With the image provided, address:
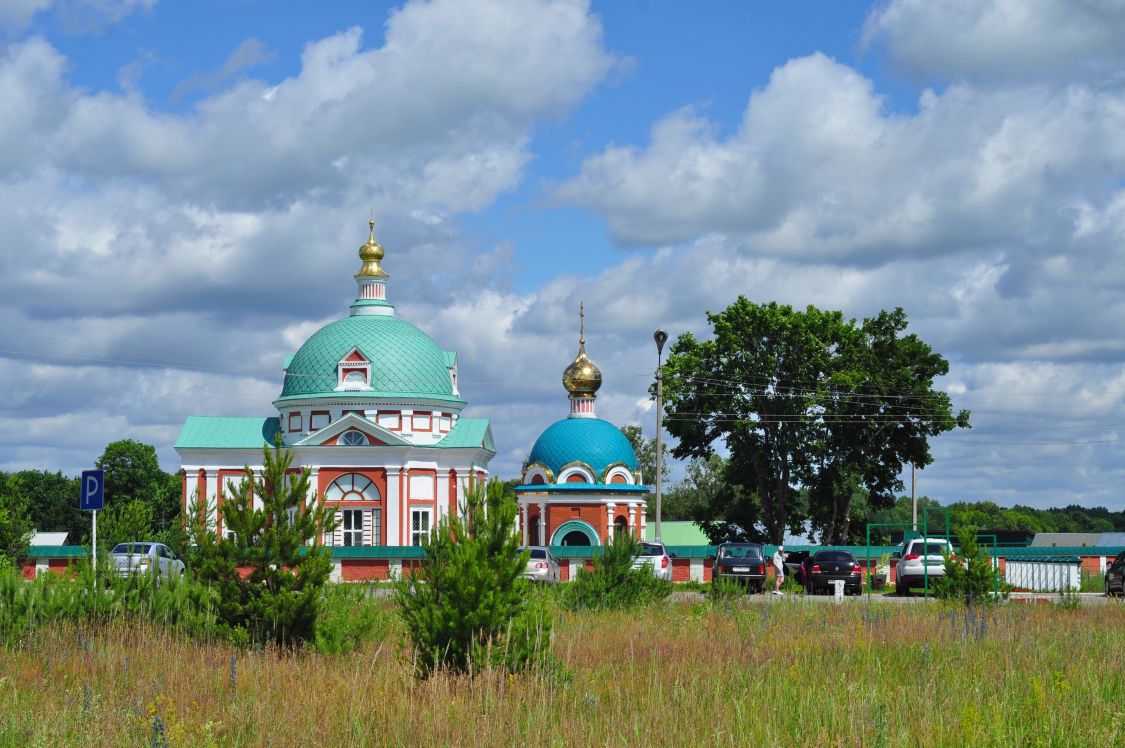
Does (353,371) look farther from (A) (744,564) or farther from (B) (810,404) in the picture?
(A) (744,564)

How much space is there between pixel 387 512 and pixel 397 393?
5412 millimetres

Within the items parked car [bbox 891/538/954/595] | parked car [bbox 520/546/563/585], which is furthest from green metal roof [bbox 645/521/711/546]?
parked car [bbox 891/538/954/595]

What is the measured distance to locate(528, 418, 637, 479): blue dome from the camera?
56.2 m

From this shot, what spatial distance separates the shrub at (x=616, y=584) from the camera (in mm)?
21297

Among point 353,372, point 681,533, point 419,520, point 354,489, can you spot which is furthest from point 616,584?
point 681,533

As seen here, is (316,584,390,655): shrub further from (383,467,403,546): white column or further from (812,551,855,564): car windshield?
(383,467,403,546): white column

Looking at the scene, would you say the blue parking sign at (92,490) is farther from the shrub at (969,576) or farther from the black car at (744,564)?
the black car at (744,564)

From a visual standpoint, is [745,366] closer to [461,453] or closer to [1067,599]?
[461,453]

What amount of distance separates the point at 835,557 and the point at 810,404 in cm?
1966

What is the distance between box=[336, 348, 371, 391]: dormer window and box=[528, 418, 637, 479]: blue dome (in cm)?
843

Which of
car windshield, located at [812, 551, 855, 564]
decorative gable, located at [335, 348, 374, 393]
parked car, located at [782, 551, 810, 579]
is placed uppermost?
decorative gable, located at [335, 348, 374, 393]

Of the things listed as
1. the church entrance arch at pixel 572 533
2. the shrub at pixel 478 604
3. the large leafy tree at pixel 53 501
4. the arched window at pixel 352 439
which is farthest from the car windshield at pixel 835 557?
the large leafy tree at pixel 53 501

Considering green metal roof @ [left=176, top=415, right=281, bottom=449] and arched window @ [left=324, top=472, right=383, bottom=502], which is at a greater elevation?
green metal roof @ [left=176, top=415, right=281, bottom=449]

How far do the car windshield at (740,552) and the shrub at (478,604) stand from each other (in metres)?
22.7
